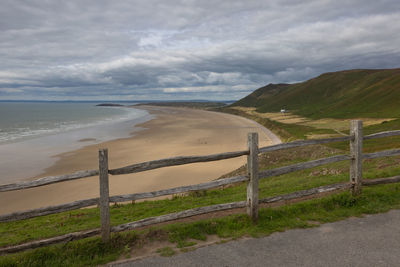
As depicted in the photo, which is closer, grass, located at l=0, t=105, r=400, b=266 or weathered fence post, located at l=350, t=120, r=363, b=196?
grass, located at l=0, t=105, r=400, b=266

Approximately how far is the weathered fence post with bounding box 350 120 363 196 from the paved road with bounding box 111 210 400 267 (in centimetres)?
142

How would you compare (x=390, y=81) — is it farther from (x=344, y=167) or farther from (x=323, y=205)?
(x=323, y=205)

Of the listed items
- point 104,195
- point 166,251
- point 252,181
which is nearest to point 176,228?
point 166,251

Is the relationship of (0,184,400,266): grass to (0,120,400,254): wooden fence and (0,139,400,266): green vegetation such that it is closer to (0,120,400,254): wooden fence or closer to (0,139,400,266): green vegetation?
(0,139,400,266): green vegetation

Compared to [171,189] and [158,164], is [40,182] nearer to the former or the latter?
[158,164]

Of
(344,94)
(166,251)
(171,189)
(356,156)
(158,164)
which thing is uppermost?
(344,94)

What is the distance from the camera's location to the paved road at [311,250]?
461 cm

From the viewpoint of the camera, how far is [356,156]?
7059mm

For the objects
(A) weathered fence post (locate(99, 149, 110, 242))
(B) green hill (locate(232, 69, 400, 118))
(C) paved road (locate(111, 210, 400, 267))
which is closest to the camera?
(C) paved road (locate(111, 210, 400, 267))

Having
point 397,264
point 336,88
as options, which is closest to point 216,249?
point 397,264

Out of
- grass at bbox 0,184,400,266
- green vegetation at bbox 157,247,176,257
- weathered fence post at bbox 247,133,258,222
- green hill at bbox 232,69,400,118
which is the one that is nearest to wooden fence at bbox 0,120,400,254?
weathered fence post at bbox 247,133,258,222

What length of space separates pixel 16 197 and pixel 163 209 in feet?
35.1

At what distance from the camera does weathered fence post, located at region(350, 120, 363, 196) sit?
6.97 metres

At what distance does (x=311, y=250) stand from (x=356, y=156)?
3.25 m
